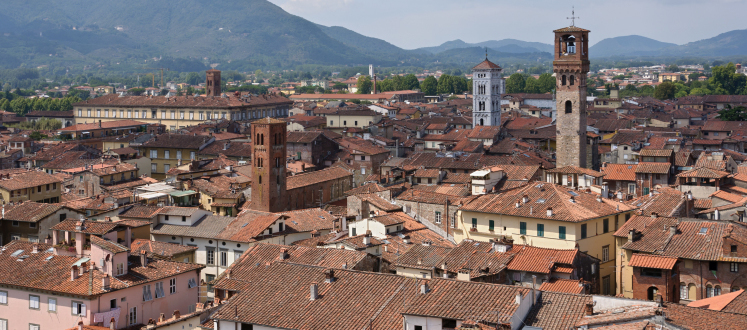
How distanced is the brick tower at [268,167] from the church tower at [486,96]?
59717 millimetres

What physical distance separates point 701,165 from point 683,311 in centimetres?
3263

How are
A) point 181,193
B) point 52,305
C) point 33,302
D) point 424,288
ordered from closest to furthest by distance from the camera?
1. point 424,288
2. point 52,305
3. point 33,302
4. point 181,193

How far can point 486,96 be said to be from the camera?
384 feet

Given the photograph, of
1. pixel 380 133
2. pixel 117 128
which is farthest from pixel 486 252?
pixel 117 128

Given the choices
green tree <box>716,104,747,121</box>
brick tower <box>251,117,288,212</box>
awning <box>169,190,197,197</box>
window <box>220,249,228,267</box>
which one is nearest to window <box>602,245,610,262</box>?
window <box>220,249,228,267</box>

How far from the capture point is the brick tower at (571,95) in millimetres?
65750

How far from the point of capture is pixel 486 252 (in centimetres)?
3566

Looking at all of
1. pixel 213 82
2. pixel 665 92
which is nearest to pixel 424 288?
pixel 213 82

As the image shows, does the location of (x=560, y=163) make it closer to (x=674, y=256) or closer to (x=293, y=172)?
(x=293, y=172)

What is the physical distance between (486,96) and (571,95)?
168ft

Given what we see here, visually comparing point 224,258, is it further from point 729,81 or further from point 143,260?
point 729,81

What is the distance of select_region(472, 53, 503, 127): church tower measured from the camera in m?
116

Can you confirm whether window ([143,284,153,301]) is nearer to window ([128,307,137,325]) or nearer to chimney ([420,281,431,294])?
window ([128,307,137,325])

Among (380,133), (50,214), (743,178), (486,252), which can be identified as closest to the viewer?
(486,252)
